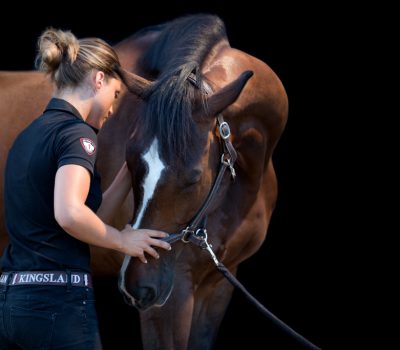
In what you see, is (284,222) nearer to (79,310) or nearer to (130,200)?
(130,200)

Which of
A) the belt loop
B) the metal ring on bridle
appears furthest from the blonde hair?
the metal ring on bridle

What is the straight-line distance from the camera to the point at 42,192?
2273 mm

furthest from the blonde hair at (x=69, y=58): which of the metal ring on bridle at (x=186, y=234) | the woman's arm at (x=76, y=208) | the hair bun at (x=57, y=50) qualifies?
the metal ring on bridle at (x=186, y=234)

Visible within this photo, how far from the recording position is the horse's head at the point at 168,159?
107 inches

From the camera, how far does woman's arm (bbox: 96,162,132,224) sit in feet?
8.87

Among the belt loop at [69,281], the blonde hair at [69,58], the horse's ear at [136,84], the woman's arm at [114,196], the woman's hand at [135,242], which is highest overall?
the blonde hair at [69,58]

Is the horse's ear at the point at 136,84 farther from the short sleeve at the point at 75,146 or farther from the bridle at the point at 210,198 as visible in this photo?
the short sleeve at the point at 75,146

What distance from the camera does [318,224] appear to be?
5.13 m

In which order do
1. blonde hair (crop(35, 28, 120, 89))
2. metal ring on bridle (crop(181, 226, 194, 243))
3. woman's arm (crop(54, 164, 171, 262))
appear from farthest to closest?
metal ring on bridle (crop(181, 226, 194, 243)) < blonde hair (crop(35, 28, 120, 89)) < woman's arm (crop(54, 164, 171, 262))

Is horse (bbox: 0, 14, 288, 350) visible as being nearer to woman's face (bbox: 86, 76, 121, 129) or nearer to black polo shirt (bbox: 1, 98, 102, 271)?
woman's face (bbox: 86, 76, 121, 129)

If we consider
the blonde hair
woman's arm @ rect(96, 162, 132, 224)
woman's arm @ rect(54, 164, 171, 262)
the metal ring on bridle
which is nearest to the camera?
woman's arm @ rect(54, 164, 171, 262)

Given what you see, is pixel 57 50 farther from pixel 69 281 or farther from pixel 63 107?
pixel 69 281

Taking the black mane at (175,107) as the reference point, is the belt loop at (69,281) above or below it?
below

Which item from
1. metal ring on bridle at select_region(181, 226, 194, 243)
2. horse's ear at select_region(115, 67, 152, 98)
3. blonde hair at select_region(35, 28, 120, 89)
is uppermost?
blonde hair at select_region(35, 28, 120, 89)
